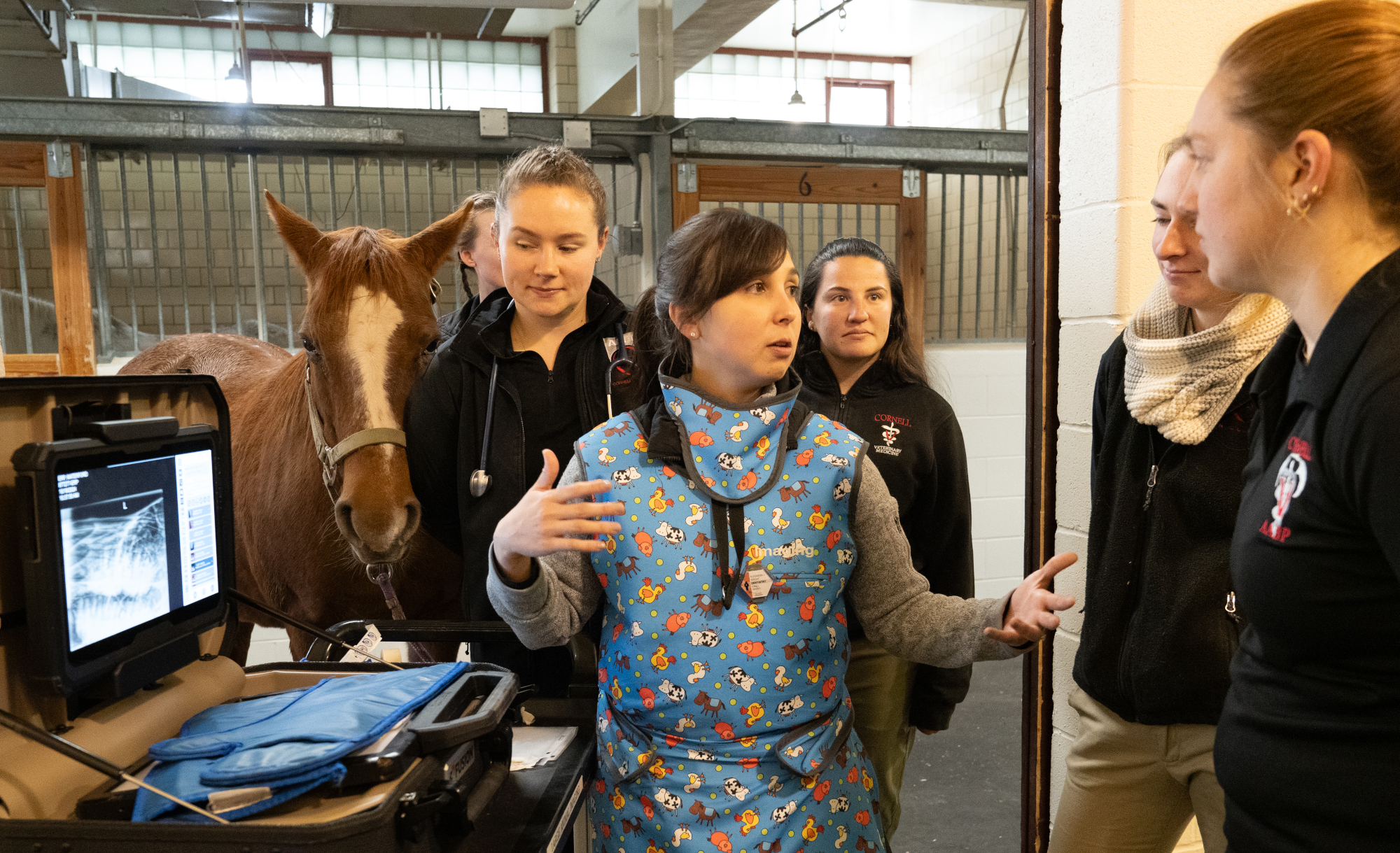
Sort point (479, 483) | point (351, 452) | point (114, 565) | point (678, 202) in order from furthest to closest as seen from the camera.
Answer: point (678, 202) < point (351, 452) < point (479, 483) < point (114, 565)

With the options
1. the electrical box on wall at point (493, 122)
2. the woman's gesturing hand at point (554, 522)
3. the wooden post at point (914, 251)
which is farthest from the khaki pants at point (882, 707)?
the wooden post at point (914, 251)

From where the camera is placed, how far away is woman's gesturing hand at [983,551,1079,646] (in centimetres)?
107

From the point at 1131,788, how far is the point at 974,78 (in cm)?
587

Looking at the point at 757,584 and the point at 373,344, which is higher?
the point at 373,344

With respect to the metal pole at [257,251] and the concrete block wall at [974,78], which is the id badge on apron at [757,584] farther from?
the concrete block wall at [974,78]

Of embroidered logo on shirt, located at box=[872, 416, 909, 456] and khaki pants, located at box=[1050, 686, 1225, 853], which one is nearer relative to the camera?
khaki pants, located at box=[1050, 686, 1225, 853]

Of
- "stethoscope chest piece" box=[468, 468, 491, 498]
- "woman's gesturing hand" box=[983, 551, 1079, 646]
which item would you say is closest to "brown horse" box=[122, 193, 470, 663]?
"stethoscope chest piece" box=[468, 468, 491, 498]

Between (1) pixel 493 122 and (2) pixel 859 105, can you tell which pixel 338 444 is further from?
(2) pixel 859 105

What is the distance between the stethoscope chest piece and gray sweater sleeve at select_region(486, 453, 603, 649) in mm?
305

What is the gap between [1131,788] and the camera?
1.31 meters

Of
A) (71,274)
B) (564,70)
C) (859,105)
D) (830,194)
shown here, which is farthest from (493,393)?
(859,105)

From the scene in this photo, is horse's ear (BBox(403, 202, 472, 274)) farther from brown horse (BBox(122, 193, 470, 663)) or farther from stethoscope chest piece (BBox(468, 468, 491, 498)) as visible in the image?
stethoscope chest piece (BBox(468, 468, 491, 498))

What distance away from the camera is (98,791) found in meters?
0.82

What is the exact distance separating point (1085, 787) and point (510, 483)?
0.98 metres
